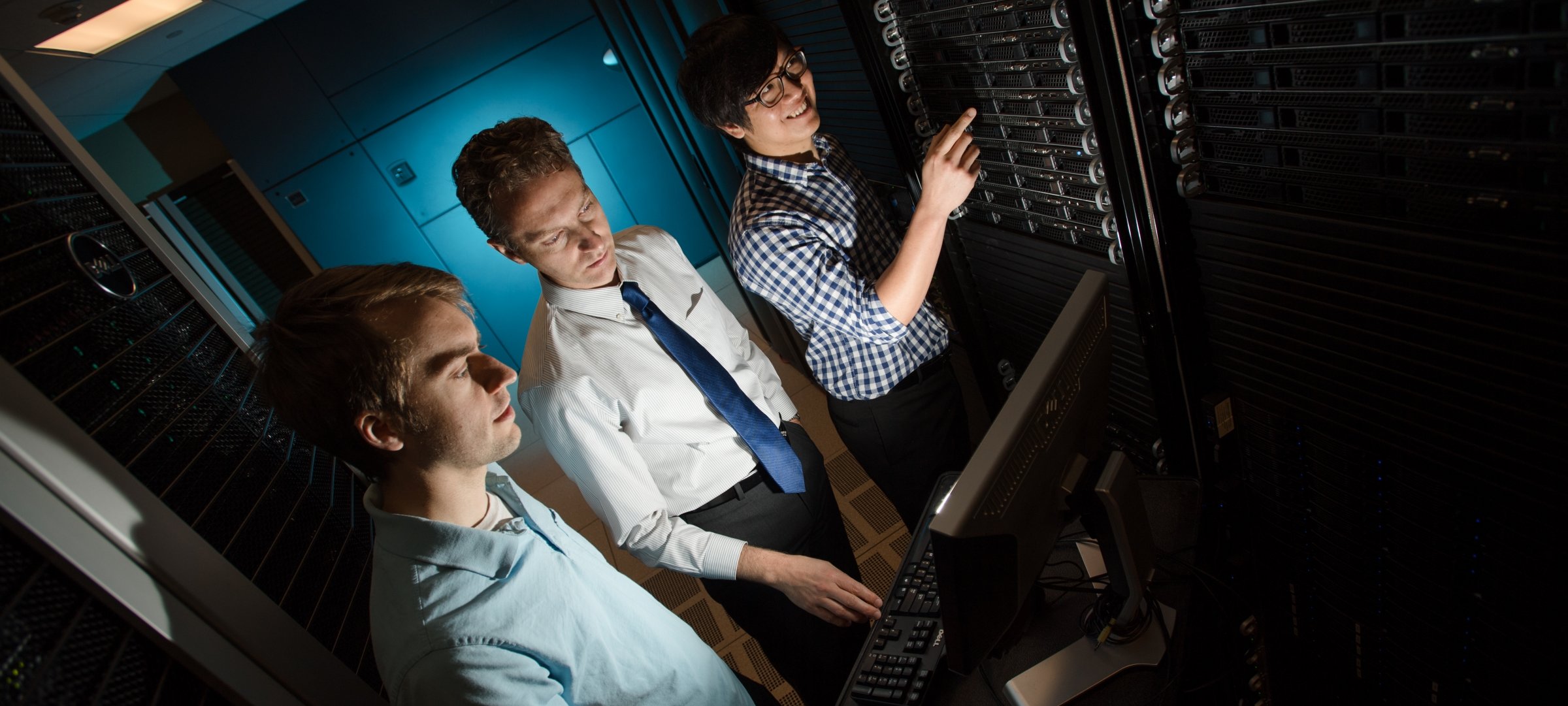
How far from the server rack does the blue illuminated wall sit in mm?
3548

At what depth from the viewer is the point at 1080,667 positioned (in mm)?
1082

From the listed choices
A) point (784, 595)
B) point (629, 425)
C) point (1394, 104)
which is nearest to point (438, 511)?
point (629, 425)

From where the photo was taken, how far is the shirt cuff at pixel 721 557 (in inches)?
55.4

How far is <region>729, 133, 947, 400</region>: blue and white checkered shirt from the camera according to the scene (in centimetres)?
143

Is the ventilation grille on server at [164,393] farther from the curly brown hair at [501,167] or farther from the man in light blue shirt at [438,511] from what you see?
the curly brown hair at [501,167]

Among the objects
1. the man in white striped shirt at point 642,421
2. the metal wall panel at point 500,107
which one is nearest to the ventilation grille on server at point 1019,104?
the man in white striped shirt at point 642,421

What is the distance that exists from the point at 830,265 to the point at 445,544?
2.73 ft

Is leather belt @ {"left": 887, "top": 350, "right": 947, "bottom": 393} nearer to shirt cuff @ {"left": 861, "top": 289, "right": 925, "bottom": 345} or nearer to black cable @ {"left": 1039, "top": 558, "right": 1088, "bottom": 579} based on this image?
shirt cuff @ {"left": 861, "top": 289, "right": 925, "bottom": 345}

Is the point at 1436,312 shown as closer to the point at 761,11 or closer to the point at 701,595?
the point at 761,11

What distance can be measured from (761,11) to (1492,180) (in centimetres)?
188

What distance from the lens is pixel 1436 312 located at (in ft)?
2.73

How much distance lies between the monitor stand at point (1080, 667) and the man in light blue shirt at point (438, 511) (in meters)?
0.57

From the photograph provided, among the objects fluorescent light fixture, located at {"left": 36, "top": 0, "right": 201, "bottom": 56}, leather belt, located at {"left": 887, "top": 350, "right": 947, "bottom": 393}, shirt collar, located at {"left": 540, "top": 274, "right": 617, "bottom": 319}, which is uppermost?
fluorescent light fixture, located at {"left": 36, "top": 0, "right": 201, "bottom": 56}

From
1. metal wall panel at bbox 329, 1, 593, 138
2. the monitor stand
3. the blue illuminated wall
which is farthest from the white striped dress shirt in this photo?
metal wall panel at bbox 329, 1, 593, 138
